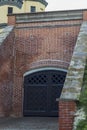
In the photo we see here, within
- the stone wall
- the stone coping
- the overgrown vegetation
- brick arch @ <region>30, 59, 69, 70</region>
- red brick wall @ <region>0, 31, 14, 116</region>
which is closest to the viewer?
the overgrown vegetation

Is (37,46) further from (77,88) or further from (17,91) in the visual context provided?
(77,88)

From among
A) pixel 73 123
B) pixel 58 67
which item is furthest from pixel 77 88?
pixel 58 67

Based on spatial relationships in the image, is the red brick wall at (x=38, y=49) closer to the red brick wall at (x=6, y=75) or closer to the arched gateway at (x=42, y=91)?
the red brick wall at (x=6, y=75)

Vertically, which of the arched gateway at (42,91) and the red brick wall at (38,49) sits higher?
the red brick wall at (38,49)

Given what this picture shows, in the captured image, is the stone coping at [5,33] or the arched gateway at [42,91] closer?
the stone coping at [5,33]

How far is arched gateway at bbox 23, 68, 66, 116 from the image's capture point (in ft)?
46.5

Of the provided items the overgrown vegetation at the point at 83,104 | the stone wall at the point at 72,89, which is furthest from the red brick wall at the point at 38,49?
the overgrown vegetation at the point at 83,104

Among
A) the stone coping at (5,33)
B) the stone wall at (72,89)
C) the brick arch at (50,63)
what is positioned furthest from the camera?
the brick arch at (50,63)

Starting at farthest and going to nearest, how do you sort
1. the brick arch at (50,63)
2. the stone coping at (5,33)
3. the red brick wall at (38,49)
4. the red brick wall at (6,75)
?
the red brick wall at (38,49) → the brick arch at (50,63) → the stone coping at (5,33) → the red brick wall at (6,75)

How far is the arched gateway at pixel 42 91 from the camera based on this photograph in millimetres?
14164

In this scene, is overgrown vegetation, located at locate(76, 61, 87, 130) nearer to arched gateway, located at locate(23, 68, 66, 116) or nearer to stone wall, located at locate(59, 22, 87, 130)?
stone wall, located at locate(59, 22, 87, 130)

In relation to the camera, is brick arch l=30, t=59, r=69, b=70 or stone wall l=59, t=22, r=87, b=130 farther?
brick arch l=30, t=59, r=69, b=70

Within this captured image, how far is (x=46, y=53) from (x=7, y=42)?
1880mm

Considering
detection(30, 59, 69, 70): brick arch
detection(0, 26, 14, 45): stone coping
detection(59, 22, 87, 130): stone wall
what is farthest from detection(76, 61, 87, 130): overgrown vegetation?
detection(0, 26, 14, 45): stone coping
